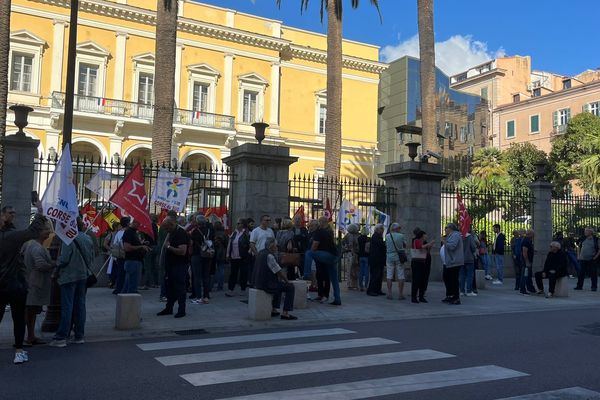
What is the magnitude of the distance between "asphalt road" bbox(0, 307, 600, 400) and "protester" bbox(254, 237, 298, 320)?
31.5 inches

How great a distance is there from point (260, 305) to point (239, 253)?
9.98 ft

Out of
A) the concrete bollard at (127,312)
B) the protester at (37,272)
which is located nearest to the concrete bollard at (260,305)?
the concrete bollard at (127,312)

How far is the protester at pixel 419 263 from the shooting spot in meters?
12.2

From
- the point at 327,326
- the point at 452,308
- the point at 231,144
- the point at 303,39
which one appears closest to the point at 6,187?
the point at 327,326

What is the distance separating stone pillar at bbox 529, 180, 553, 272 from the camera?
18453 mm

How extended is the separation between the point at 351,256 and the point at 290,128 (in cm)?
2879

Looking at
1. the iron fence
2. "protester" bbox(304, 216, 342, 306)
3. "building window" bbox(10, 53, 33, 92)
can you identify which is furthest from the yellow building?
"protester" bbox(304, 216, 342, 306)

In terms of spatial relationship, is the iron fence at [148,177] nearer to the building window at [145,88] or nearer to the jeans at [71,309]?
the jeans at [71,309]

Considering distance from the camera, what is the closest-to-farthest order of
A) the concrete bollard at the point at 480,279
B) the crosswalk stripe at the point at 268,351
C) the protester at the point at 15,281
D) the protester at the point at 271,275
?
the protester at the point at 15,281 → the crosswalk stripe at the point at 268,351 → the protester at the point at 271,275 → the concrete bollard at the point at 480,279

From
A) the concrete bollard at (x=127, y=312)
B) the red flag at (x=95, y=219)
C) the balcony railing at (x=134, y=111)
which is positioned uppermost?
the balcony railing at (x=134, y=111)

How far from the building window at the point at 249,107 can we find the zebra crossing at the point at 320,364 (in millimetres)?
32119

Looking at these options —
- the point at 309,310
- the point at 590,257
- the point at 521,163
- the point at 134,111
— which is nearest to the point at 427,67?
the point at 590,257

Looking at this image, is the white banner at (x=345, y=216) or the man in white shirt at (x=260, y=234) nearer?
the man in white shirt at (x=260, y=234)

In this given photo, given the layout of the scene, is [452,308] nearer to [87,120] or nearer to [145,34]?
[87,120]
